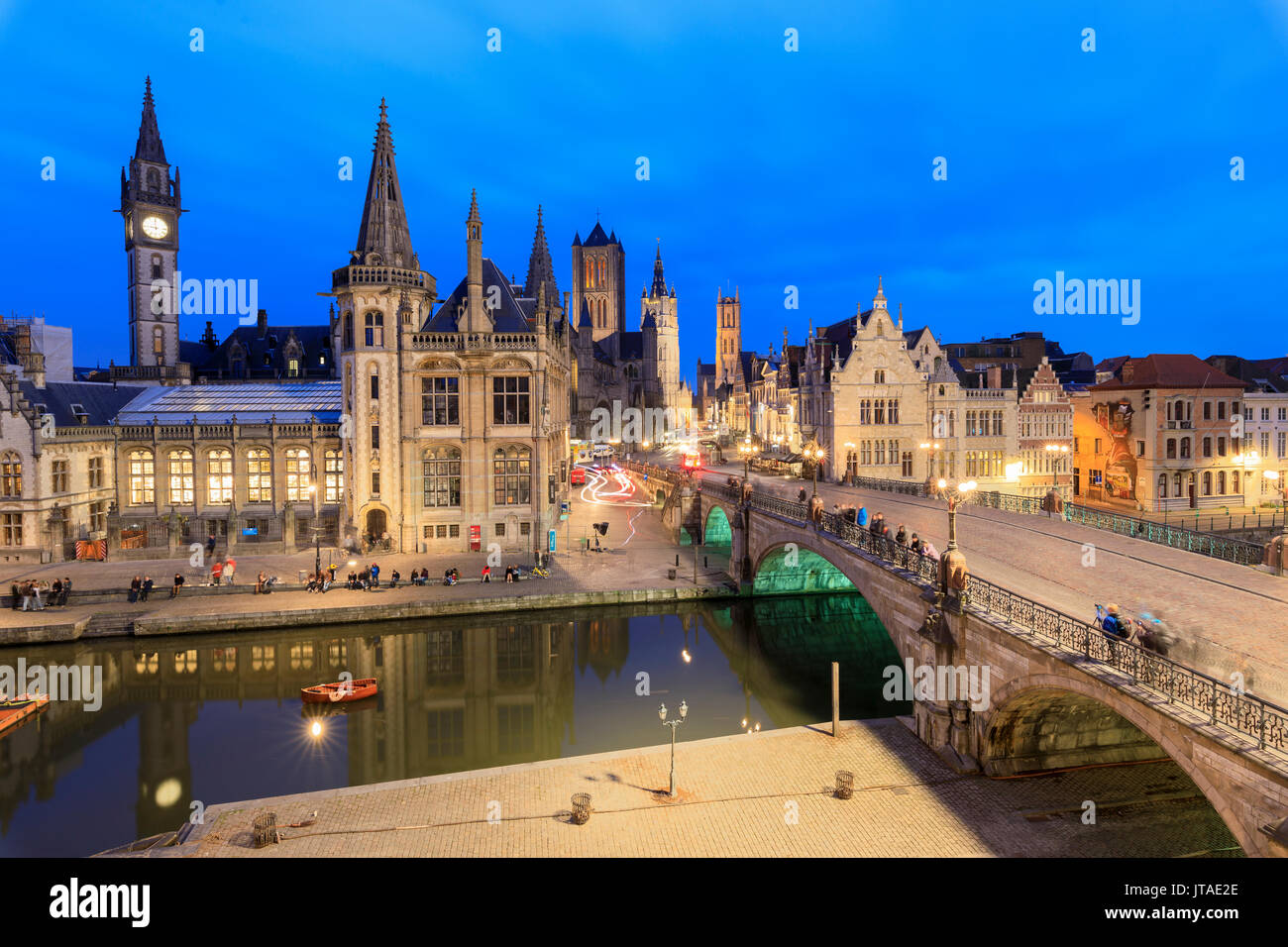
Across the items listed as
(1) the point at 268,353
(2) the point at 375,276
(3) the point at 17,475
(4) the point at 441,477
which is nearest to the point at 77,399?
(3) the point at 17,475

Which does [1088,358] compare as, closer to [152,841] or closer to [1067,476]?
[1067,476]

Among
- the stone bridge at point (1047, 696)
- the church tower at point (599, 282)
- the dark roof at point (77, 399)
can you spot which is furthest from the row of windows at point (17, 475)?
the church tower at point (599, 282)

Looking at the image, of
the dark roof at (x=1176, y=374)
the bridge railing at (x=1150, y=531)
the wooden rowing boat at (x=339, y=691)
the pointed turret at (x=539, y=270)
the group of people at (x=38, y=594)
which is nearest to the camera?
the bridge railing at (x=1150, y=531)

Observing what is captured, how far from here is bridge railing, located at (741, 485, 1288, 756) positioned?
1177 centimetres

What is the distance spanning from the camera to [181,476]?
51.6 metres

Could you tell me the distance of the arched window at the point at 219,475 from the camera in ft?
170

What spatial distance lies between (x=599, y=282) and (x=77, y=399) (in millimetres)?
115433

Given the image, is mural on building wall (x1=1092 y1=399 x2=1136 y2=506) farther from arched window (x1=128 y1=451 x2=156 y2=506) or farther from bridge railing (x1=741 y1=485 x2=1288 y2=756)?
arched window (x1=128 y1=451 x2=156 y2=506)

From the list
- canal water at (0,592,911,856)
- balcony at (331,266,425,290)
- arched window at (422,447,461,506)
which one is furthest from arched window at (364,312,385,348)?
canal water at (0,592,911,856)

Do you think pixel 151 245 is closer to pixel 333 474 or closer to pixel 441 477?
pixel 333 474

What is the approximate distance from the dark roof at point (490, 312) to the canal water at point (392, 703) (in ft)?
66.8

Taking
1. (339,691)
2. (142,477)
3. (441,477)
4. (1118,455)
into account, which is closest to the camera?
(339,691)

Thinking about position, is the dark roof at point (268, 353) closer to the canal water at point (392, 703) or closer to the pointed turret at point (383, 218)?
the pointed turret at point (383, 218)

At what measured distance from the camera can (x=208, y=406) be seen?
55.1m
